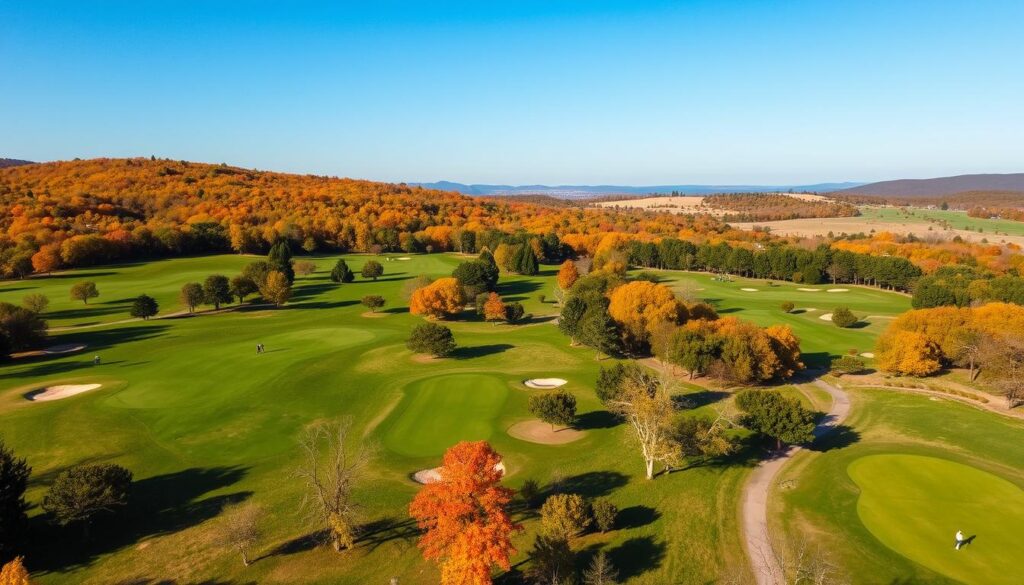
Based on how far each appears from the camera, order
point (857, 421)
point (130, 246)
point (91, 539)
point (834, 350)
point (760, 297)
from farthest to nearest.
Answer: point (130, 246)
point (760, 297)
point (834, 350)
point (857, 421)
point (91, 539)

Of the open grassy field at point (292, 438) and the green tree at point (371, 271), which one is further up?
the green tree at point (371, 271)

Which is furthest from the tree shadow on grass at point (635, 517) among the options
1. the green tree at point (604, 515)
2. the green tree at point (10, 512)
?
the green tree at point (10, 512)

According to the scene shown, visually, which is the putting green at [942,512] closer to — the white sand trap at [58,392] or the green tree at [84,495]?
the green tree at [84,495]

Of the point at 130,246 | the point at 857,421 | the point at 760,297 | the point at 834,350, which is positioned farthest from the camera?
the point at 130,246

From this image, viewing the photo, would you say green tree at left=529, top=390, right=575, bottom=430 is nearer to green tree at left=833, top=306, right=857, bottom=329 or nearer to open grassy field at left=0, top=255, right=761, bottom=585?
open grassy field at left=0, top=255, right=761, bottom=585

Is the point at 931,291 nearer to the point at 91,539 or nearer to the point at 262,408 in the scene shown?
the point at 262,408

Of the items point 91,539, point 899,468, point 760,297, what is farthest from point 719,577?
point 760,297
